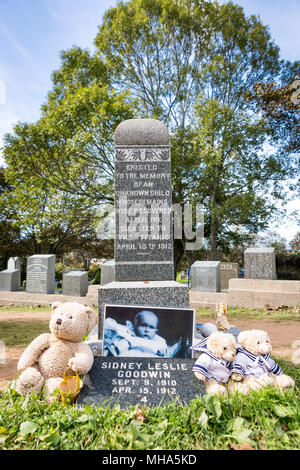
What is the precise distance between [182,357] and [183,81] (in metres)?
16.9

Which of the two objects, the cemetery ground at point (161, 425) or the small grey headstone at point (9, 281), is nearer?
the cemetery ground at point (161, 425)

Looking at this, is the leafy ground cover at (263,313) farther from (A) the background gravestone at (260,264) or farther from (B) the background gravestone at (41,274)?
(B) the background gravestone at (41,274)

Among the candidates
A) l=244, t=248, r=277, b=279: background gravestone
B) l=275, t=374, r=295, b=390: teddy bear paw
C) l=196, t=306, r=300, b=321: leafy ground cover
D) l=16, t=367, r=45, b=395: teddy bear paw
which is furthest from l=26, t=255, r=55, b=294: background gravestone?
l=275, t=374, r=295, b=390: teddy bear paw

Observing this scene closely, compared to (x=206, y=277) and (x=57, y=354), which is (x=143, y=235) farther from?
(x=206, y=277)

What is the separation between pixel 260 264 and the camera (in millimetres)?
8742

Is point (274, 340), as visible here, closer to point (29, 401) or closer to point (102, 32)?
point (29, 401)

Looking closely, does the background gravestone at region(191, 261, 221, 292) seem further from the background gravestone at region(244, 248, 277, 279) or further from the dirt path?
the dirt path

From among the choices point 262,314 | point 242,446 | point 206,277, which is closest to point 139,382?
point 242,446

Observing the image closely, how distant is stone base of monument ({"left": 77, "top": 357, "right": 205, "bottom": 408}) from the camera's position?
2367 millimetres

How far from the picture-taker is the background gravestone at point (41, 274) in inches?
443

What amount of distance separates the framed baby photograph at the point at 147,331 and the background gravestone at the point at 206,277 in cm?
665

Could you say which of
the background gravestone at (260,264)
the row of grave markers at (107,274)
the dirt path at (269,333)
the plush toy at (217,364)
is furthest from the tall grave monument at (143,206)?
the row of grave markers at (107,274)

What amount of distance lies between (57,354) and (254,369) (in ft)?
5.81
